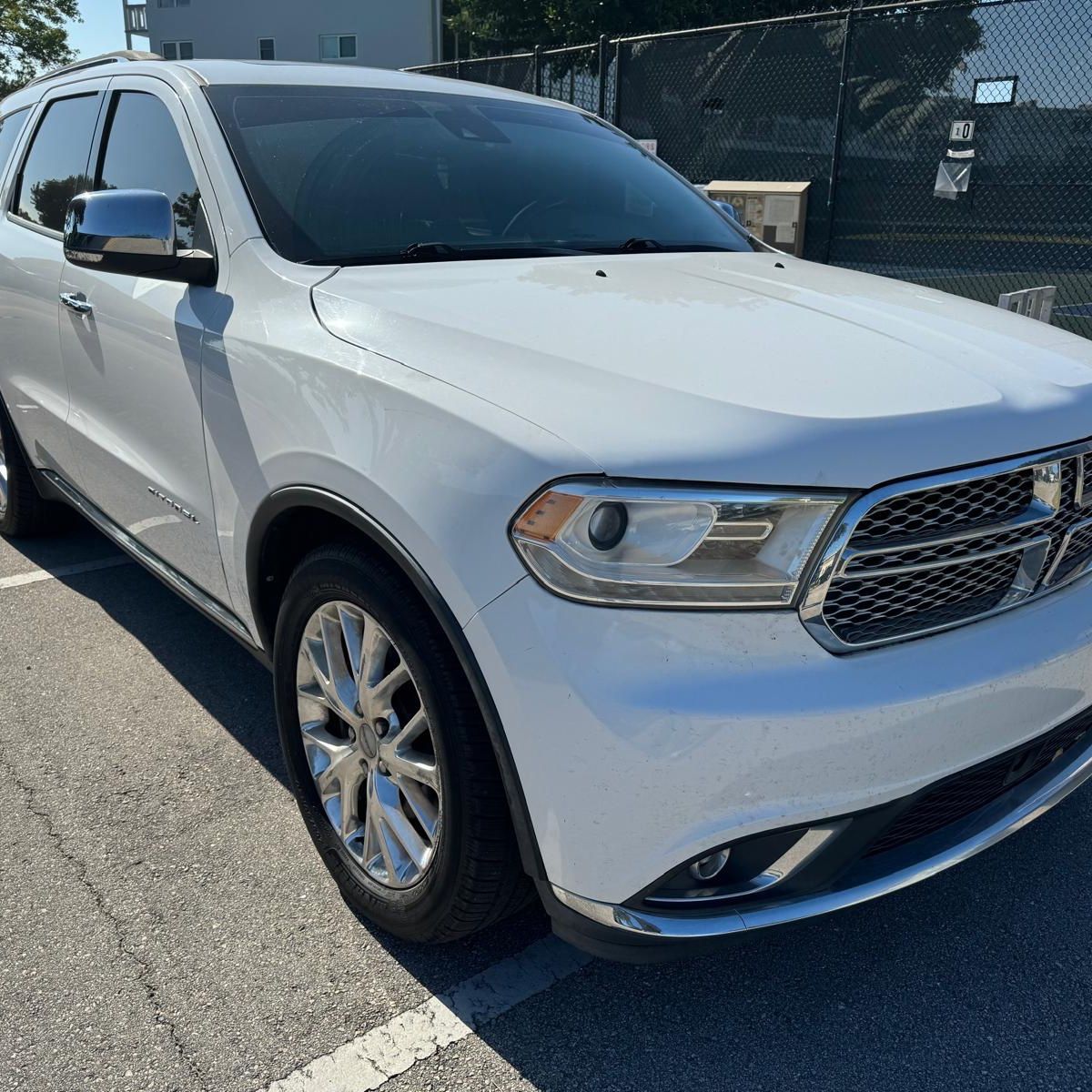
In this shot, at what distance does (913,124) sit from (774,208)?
1721mm

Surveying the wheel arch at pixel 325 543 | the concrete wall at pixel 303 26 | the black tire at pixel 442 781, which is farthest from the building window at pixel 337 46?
the black tire at pixel 442 781

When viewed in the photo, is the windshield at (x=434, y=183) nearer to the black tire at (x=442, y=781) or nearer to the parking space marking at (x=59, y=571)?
the black tire at (x=442, y=781)

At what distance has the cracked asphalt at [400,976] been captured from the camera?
194 centimetres

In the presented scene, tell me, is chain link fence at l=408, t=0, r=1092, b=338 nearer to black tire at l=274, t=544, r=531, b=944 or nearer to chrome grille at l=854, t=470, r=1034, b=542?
chrome grille at l=854, t=470, r=1034, b=542

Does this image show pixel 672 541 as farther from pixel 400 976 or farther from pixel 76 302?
pixel 76 302

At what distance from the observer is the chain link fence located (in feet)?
25.8

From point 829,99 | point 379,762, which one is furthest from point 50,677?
point 829,99

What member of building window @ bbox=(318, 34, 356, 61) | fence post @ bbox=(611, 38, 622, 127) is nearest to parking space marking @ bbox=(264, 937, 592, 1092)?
fence post @ bbox=(611, 38, 622, 127)

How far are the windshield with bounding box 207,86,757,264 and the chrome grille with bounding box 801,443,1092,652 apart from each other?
1432mm

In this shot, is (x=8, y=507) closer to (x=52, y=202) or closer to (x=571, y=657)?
(x=52, y=202)

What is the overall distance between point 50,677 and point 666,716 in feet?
8.49

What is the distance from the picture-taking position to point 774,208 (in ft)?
26.2

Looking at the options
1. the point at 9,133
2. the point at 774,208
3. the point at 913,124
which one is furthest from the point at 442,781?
the point at 913,124

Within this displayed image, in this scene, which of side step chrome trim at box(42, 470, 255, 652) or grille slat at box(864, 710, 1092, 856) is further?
side step chrome trim at box(42, 470, 255, 652)
